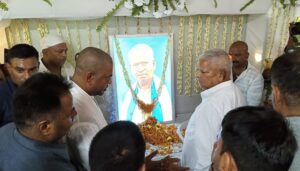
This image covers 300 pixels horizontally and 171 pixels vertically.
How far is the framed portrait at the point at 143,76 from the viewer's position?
130 inches

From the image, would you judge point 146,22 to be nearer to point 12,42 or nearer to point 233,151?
point 12,42

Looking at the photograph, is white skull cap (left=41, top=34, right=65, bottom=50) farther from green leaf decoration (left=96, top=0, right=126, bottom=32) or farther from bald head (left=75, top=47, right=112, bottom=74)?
bald head (left=75, top=47, right=112, bottom=74)

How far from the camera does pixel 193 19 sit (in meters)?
3.54

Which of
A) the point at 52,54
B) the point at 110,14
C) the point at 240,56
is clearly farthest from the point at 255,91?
the point at 52,54

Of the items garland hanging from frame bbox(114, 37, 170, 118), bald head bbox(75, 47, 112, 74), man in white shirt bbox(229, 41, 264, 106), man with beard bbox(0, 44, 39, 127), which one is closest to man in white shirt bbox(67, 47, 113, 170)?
bald head bbox(75, 47, 112, 74)

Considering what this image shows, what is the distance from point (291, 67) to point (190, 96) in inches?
99.8

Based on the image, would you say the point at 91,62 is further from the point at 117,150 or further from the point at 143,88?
the point at 143,88

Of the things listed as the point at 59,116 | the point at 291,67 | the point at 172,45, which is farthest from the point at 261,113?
the point at 172,45

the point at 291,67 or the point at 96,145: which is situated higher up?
the point at 291,67

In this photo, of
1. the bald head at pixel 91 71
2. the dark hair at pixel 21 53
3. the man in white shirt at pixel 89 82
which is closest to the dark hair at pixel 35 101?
the man in white shirt at pixel 89 82

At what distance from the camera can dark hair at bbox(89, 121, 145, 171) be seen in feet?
2.74

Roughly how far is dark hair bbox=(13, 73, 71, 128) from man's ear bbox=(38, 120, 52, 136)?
0.02 metres

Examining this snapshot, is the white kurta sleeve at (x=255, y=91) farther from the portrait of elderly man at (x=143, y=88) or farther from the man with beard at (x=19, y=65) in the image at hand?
the man with beard at (x=19, y=65)

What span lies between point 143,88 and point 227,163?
2559 millimetres
